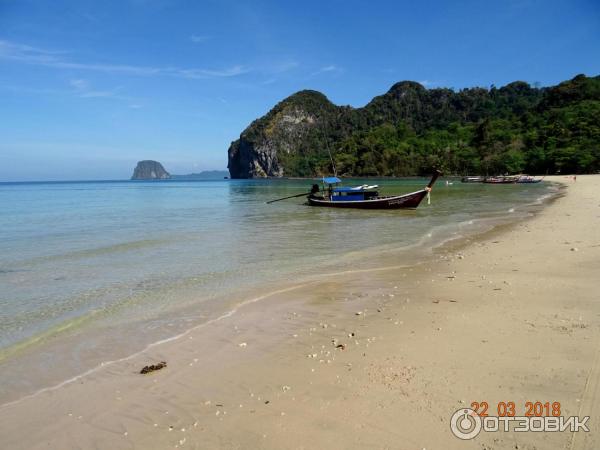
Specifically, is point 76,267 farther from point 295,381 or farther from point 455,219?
point 455,219

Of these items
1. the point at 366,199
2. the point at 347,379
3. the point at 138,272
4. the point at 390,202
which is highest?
the point at 366,199

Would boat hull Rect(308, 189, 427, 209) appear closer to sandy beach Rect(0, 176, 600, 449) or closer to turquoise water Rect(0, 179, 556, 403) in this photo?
turquoise water Rect(0, 179, 556, 403)

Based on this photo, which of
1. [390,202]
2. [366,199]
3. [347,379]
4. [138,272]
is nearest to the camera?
[347,379]

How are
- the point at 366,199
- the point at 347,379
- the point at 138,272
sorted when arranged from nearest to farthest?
the point at 347,379
the point at 138,272
the point at 366,199

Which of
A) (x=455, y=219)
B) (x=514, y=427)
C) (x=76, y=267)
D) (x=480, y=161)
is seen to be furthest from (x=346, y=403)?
(x=480, y=161)

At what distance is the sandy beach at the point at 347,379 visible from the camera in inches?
150

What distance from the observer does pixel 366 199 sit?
33594mm

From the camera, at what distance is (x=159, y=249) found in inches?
633

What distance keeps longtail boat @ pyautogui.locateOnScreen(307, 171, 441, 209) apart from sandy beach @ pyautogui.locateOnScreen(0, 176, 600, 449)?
23.0 metres

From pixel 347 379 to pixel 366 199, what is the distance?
29.6 metres

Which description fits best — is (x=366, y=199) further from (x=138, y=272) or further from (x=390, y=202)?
(x=138, y=272)

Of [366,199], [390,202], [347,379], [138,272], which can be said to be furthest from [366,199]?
Answer: [347,379]

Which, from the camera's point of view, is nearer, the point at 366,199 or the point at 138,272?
the point at 138,272

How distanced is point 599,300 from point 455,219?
17.9 meters
